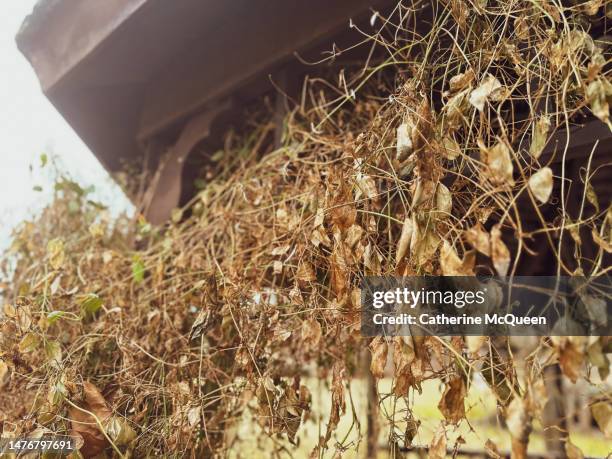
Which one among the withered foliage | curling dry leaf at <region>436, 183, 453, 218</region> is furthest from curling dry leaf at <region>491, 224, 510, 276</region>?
curling dry leaf at <region>436, 183, 453, 218</region>

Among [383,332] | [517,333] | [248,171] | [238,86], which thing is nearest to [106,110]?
[238,86]

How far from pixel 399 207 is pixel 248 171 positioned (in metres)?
0.45

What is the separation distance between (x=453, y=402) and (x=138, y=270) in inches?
35.9

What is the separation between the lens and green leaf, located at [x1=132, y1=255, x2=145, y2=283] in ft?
4.06

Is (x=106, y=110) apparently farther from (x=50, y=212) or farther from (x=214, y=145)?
(x=214, y=145)

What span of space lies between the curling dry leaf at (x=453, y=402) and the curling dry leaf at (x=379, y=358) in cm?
9

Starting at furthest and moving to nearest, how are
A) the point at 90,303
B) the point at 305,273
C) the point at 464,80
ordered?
the point at 90,303, the point at 305,273, the point at 464,80

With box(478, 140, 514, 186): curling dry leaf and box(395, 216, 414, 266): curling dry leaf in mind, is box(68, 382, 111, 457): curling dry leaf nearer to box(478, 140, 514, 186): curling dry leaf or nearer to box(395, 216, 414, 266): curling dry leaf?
box(395, 216, 414, 266): curling dry leaf

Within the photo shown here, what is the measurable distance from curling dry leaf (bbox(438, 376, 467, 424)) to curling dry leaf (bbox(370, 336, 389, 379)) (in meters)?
0.09

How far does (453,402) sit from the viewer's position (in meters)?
0.58

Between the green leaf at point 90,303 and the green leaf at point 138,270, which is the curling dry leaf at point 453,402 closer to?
the green leaf at point 90,303

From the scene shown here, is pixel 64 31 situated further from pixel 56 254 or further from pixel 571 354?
pixel 571 354

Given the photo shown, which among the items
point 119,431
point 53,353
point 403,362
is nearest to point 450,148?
point 403,362

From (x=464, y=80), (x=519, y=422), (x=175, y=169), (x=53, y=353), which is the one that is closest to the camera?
(x=519, y=422)
